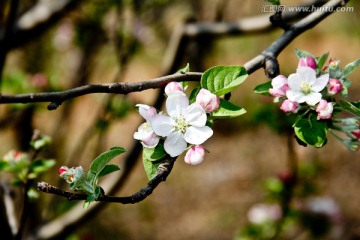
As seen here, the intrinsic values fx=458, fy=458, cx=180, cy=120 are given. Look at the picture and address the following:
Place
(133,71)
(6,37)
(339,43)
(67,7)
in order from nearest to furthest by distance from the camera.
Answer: (6,37) → (67,7) → (339,43) → (133,71)

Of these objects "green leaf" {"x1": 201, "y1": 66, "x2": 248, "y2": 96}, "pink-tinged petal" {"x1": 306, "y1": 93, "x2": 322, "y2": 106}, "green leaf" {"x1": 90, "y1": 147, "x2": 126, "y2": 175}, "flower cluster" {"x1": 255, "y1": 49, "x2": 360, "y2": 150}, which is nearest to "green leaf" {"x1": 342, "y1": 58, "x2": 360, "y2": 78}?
"flower cluster" {"x1": 255, "y1": 49, "x2": 360, "y2": 150}

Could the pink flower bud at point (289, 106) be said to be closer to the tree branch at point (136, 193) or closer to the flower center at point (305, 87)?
the flower center at point (305, 87)

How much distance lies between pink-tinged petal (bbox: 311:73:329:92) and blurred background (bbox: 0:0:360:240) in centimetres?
139

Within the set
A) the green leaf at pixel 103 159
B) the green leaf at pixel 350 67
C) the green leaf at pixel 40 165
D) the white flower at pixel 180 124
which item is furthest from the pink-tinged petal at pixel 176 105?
the green leaf at pixel 40 165

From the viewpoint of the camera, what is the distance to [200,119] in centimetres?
88

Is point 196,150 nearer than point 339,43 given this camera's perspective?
Yes

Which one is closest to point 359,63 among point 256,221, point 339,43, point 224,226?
point 256,221

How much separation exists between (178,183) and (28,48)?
7.66ft

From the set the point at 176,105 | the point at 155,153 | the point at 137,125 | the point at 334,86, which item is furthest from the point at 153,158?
the point at 137,125

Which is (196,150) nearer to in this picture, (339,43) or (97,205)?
(97,205)

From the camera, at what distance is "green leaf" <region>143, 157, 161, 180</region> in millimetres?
842

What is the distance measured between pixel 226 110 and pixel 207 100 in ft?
0.15

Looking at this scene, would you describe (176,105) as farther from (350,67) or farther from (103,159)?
(350,67)

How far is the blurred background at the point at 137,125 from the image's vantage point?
268 cm
